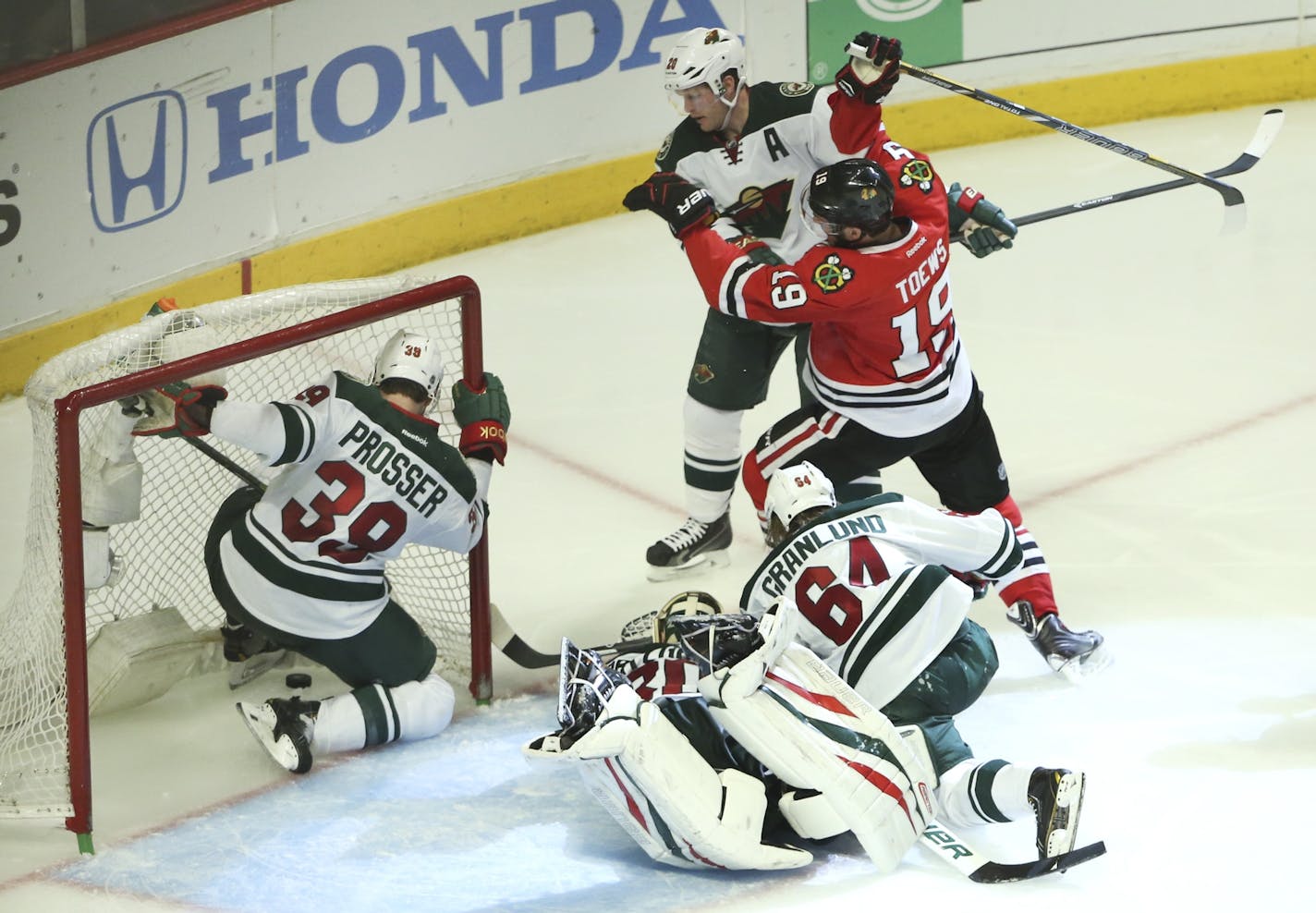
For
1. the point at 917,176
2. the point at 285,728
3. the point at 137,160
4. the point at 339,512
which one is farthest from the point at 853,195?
the point at 137,160

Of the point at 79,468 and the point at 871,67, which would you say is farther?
the point at 871,67

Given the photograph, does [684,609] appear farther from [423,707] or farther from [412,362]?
[412,362]

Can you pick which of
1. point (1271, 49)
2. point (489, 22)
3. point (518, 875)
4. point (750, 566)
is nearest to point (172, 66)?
point (489, 22)

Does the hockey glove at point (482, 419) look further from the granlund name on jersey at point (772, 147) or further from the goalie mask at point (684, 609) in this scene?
the granlund name on jersey at point (772, 147)

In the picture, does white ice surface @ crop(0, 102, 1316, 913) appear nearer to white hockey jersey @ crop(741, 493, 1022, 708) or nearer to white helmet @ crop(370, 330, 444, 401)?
white hockey jersey @ crop(741, 493, 1022, 708)

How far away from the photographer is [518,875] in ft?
10.8

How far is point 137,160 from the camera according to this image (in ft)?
18.1

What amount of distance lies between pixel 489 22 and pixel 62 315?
162cm

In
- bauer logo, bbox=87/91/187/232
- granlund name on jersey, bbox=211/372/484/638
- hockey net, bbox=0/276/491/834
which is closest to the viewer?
hockey net, bbox=0/276/491/834

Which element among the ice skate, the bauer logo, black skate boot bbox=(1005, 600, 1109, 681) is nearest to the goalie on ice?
black skate boot bbox=(1005, 600, 1109, 681)

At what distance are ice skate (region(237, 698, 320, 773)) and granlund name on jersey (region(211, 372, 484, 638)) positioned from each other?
5.2 inches

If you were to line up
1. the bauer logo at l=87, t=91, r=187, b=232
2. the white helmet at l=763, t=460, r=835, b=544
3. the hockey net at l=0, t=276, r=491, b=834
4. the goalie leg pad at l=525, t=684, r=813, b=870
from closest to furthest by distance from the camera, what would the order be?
the goalie leg pad at l=525, t=684, r=813, b=870, the hockey net at l=0, t=276, r=491, b=834, the white helmet at l=763, t=460, r=835, b=544, the bauer logo at l=87, t=91, r=187, b=232

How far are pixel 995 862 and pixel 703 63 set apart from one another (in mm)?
1736

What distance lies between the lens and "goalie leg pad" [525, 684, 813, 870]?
3.05 metres
